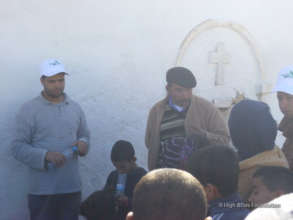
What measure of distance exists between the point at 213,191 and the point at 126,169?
150 centimetres

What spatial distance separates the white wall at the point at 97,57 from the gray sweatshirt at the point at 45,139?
324mm

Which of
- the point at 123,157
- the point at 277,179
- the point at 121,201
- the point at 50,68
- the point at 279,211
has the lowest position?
the point at 121,201

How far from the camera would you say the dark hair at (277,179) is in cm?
246

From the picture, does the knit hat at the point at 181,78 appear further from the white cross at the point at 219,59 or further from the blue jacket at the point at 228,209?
the white cross at the point at 219,59

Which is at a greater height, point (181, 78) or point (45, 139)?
point (181, 78)

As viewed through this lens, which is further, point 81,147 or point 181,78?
point 81,147

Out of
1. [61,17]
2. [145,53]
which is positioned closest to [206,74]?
[145,53]

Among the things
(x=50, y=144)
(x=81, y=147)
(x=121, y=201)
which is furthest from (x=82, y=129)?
(x=121, y=201)

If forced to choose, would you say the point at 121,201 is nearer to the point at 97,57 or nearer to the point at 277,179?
the point at 277,179

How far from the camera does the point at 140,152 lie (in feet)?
15.7

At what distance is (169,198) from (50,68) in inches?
93.9

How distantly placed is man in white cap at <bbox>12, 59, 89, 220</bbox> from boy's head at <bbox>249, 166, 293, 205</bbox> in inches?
68.9

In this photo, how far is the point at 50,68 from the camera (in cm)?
385

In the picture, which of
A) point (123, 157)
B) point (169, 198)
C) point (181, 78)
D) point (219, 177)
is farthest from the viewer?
point (123, 157)
